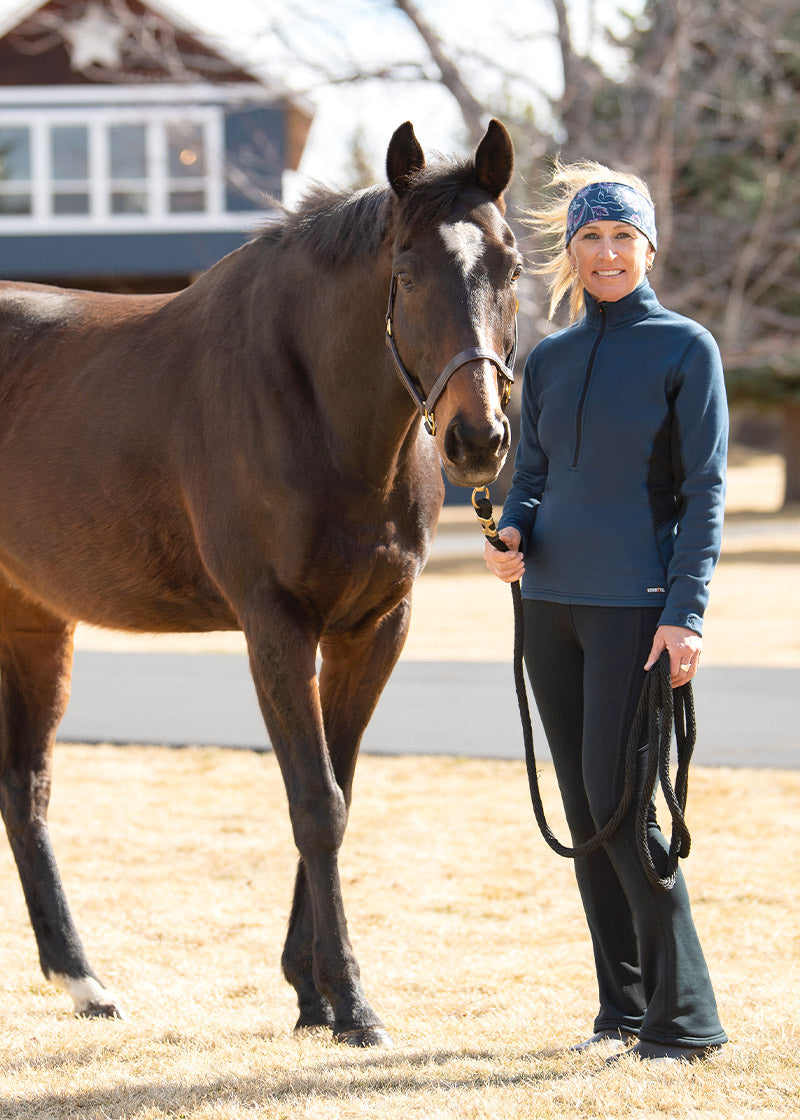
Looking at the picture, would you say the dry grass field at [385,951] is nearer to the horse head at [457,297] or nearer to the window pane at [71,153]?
the horse head at [457,297]

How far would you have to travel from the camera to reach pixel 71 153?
79.4 feet

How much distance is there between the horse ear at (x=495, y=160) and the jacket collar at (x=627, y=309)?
1.27 ft

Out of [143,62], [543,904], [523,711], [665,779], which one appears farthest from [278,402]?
[143,62]

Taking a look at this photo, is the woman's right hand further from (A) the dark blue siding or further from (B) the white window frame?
(A) the dark blue siding

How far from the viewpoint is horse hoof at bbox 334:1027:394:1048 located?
345 cm

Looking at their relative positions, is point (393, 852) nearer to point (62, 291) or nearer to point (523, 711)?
point (523, 711)

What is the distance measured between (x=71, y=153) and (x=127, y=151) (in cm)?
110

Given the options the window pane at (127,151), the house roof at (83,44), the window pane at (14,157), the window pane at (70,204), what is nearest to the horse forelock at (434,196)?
the house roof at (83,44)

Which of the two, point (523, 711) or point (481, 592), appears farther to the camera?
point (481, 592)

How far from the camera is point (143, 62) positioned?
2253cm

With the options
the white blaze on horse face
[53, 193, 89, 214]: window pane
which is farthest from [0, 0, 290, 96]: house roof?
the white blaze on horse face

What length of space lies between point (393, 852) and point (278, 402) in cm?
267

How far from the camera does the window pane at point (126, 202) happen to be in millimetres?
24000

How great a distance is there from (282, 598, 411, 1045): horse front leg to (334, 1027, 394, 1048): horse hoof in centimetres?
31
